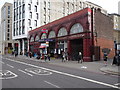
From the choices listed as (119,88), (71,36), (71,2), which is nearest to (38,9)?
(71,2)

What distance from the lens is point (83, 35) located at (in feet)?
74.4

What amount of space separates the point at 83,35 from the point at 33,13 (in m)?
31.7

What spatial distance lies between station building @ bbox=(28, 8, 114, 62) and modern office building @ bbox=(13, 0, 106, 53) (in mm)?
18325

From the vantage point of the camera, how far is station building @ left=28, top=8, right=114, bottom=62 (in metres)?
22.5

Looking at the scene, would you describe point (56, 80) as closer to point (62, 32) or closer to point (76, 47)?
point (76, 47)

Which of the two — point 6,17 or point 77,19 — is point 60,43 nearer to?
point 77,19

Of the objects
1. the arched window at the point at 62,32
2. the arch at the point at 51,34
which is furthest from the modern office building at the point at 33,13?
the arched window at the point at 62,32

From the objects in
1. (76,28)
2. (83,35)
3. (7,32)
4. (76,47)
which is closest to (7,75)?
(83,35)

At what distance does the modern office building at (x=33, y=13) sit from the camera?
4884cm

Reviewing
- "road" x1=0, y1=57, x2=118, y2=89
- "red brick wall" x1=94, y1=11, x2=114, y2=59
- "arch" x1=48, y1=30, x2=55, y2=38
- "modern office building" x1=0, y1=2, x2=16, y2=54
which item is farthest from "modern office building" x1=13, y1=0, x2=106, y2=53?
"road" x1=0, y1=57, x2=118, y2=89

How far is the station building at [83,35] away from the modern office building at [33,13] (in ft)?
60.1

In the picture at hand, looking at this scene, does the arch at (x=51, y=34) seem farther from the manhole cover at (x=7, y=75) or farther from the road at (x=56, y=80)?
the manhole cover at (x=7, y=75)

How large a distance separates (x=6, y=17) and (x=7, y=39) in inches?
483

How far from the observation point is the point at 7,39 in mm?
74875
